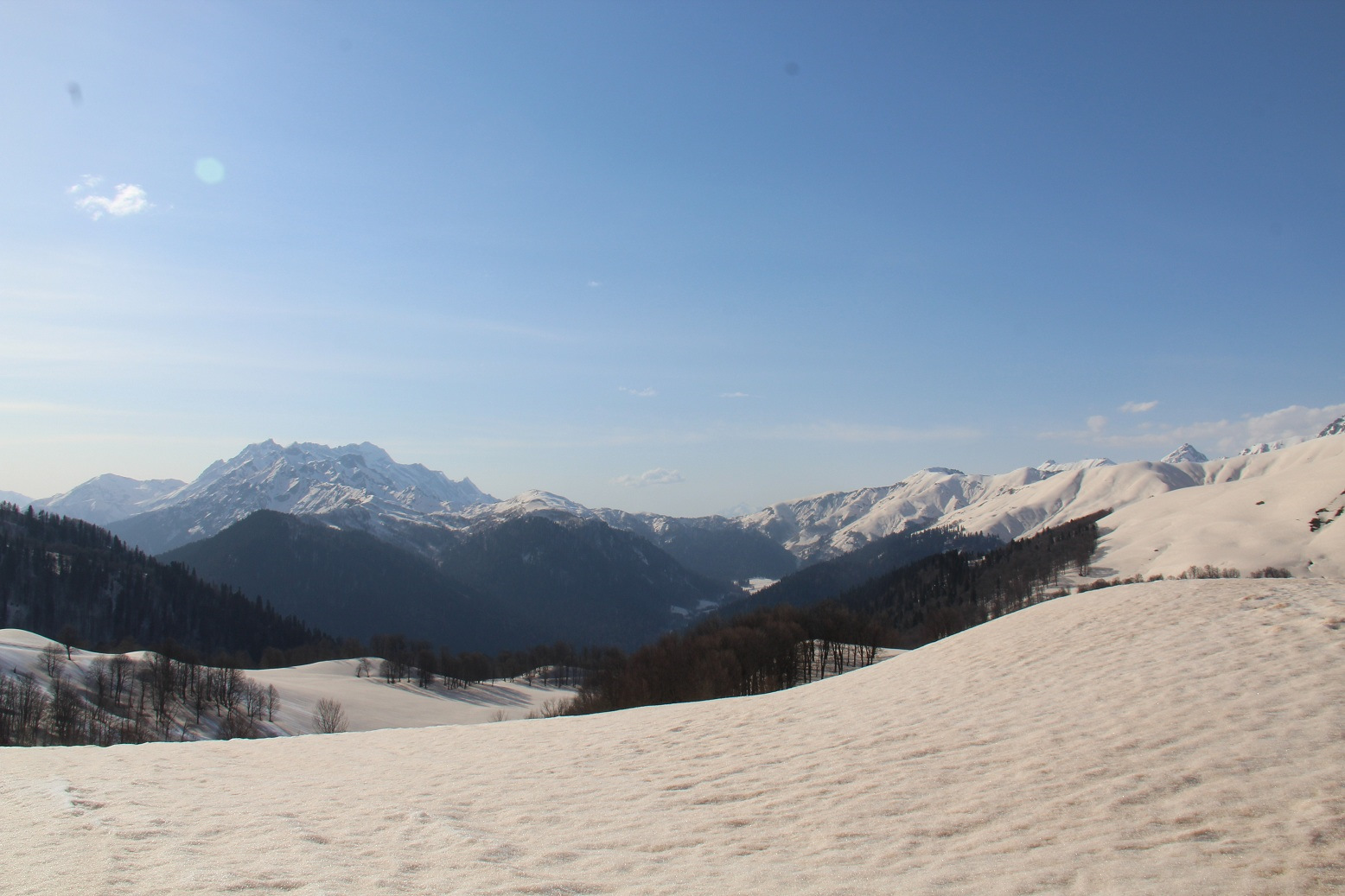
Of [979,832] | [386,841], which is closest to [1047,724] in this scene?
[979,832]

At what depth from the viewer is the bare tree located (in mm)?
60031

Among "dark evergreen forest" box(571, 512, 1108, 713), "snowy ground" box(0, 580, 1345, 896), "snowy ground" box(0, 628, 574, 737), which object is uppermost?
"snowy ground" box(0, 580, 1345, 896)

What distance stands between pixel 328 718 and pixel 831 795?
2551 inches

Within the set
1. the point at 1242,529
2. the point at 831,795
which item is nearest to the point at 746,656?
the point at 831,795

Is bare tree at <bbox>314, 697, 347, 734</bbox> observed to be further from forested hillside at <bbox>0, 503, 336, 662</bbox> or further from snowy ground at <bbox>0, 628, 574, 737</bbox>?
forested hillside at <bbox>0, 503, 336, 662</bbox>

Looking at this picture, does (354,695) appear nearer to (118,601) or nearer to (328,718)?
(328,718)

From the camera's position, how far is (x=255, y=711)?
197 ft

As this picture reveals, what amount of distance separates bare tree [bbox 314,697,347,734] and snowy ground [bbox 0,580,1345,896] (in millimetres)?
47942

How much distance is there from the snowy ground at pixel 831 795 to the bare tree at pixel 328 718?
157ft

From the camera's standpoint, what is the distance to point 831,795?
32.9 feet

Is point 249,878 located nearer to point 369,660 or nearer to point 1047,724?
point 1047,724

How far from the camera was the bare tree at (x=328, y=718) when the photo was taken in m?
60.0

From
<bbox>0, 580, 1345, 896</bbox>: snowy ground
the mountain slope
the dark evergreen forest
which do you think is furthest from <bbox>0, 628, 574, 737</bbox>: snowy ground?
the mountain slope

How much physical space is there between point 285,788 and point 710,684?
27.6 metres
